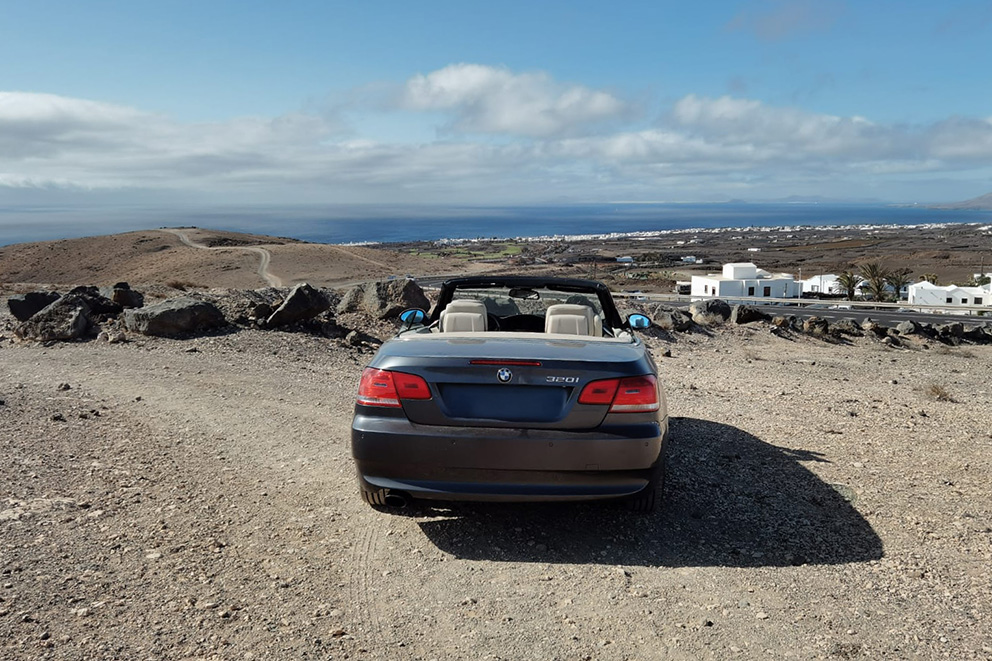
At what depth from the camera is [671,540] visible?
4.39 metres

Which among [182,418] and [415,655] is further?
[182,418]

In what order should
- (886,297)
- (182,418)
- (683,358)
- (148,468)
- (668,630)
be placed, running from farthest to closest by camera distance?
(886,297), (683,358), (182,418), (148,468), (668,630)

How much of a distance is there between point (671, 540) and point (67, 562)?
3.22 meters

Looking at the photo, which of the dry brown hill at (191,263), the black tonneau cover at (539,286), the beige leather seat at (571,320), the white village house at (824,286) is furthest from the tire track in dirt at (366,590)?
the white village house at (824,286)

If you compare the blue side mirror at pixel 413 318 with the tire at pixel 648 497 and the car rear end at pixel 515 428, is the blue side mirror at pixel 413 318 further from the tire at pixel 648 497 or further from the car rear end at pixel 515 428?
the tire at pixel 648 497

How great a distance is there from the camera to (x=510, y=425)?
4.08m

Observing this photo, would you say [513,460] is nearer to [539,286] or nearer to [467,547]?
[467,547]

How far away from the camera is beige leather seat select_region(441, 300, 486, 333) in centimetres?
526

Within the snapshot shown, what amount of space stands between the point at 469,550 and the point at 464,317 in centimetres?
165

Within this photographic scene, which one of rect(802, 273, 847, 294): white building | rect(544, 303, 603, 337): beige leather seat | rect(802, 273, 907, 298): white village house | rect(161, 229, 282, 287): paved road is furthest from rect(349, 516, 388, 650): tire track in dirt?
rect(802, 273, 847, 294): white building

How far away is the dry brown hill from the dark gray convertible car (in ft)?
170

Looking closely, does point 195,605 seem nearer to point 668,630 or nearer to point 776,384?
point 668,630

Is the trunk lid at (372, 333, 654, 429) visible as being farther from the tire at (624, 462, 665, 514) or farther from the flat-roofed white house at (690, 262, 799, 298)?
the flat-roofed white house at (690, 262, 799, 298)

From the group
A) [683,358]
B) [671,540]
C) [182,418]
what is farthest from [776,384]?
[182,418]
